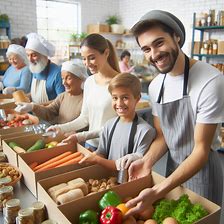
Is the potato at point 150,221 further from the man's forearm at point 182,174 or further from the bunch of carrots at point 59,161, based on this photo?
the bunch of carrots at point 59,161

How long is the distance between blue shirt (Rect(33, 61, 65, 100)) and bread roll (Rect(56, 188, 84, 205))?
1.67 meters

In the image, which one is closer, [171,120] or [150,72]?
[171,120]

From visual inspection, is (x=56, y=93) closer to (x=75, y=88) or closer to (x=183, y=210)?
(x=75, y=88)

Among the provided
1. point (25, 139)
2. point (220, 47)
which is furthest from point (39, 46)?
point (220, 47)

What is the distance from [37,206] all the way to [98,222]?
261 mm

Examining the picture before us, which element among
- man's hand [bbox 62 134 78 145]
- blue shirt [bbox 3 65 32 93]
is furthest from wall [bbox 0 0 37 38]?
man's hand [bbox 62 134 78 145]

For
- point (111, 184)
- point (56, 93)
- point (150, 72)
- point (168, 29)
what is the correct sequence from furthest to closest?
1. point (150, 72)
2. point (56, 93)
3. point (111, 184)
4. point (168, 29)

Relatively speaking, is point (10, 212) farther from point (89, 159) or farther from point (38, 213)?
point (89, 159)

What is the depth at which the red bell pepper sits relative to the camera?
1.00 metres

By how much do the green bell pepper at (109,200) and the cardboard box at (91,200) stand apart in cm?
3

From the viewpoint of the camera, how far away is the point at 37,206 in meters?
1.08

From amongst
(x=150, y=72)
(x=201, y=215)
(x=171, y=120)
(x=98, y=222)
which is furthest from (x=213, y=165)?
(x=150, y=72)

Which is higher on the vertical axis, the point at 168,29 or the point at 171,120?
the point at 168,29

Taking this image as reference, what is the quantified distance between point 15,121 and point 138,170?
4.66ft
